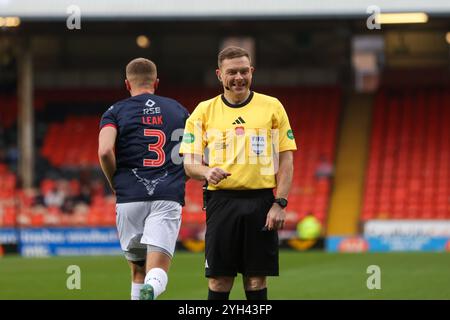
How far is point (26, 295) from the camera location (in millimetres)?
11805

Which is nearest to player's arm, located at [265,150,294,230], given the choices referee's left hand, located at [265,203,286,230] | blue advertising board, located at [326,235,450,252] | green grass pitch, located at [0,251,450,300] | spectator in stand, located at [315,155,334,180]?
referee's left hand, located at [265,203,286,230]

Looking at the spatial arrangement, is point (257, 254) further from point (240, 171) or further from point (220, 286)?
point (240, 171)

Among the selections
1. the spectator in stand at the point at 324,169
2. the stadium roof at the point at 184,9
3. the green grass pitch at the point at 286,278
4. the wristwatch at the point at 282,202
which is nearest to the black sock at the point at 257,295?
the wristwatch at the point at 282,202

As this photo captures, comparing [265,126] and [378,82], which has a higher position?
[378,82]

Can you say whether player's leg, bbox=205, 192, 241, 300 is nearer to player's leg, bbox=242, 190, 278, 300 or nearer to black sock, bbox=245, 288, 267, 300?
player's leg, bbox=242, 190, 278, 300

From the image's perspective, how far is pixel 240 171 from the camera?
721 centimetres

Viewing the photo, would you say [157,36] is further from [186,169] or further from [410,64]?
[186,169]

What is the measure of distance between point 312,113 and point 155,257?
857 inches

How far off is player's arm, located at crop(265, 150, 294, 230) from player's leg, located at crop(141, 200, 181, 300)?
1062 mm

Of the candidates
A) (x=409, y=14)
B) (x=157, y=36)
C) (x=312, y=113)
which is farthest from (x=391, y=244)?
(x=157, y=36)

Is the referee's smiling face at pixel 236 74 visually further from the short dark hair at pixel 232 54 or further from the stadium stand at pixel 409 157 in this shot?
the stadium stand at pixel 409 157

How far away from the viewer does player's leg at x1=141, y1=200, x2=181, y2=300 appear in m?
7.80

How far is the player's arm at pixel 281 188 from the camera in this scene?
7.07 m

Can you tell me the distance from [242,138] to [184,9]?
16886mm
